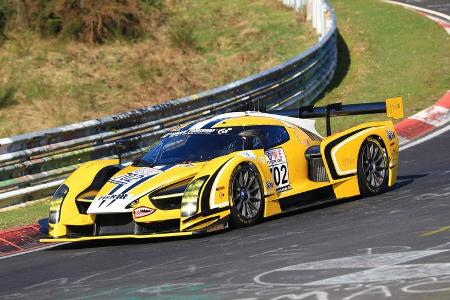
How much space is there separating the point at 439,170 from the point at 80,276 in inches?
263

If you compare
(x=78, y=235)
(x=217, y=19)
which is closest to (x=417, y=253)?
(x=78, y=235)

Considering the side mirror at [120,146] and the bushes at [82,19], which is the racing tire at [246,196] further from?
the bushes at [82,19]

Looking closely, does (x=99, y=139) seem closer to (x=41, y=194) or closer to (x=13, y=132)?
(x=41, y=194)

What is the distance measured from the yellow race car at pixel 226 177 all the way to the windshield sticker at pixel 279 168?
14 millimetres

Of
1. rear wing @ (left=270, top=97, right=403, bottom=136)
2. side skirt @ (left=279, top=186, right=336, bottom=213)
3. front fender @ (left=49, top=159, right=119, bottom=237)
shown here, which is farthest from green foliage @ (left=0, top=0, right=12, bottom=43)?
side skirt @ (left=279, top=186, right=336, bottom=213)

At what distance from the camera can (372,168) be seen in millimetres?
12961

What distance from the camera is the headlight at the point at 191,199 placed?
1059 cm

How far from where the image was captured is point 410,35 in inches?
1051

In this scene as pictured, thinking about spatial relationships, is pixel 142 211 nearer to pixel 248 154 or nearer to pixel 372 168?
pixel 248 154

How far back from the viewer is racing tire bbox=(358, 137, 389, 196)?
1274 cm

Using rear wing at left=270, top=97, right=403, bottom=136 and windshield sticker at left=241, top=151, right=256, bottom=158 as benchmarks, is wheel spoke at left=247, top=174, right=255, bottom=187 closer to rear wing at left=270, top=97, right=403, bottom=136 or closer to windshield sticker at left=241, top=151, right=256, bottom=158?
windshield sticker at left=241, top=151, right=256, bottom=158

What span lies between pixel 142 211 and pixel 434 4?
22.9 metres

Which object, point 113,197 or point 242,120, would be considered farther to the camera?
point 242,120

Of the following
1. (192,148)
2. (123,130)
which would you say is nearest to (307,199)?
(192,148)
